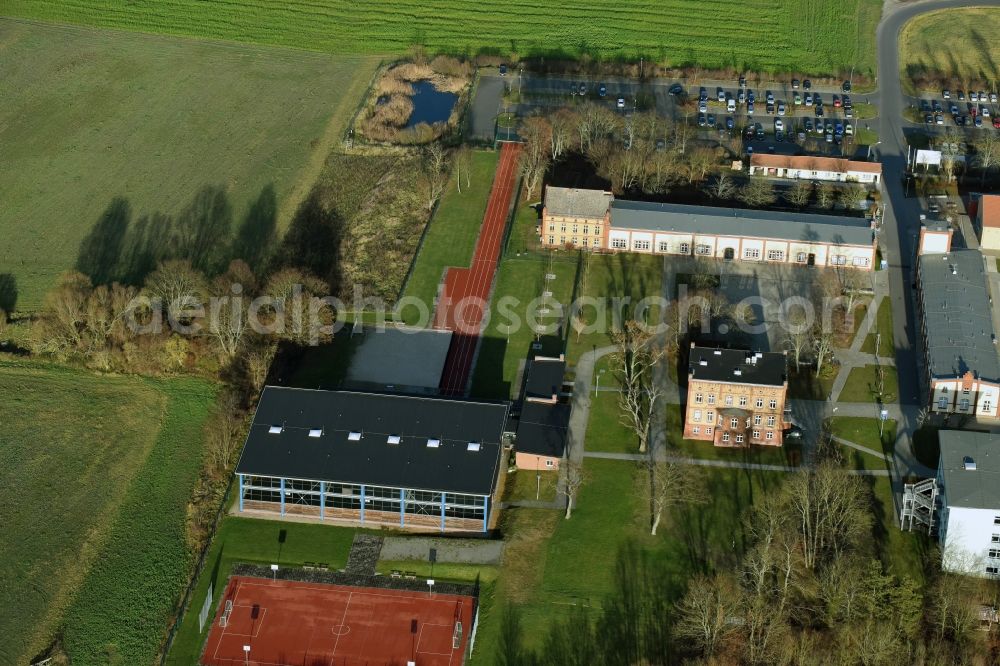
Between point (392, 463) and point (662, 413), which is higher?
point (662, 413)

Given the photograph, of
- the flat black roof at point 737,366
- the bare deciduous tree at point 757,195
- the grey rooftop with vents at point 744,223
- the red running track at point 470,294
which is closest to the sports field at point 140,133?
the red running track at point 470,294

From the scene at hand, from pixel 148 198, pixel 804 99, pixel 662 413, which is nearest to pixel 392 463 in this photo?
pixel 662 413

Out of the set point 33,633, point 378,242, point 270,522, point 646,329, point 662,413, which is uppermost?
point 378,242

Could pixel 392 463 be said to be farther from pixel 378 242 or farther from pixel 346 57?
pixel 346 57

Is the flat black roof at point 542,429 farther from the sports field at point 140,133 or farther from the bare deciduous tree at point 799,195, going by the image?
the sports field at point 140,133

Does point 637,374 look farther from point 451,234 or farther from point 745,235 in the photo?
point 451,234

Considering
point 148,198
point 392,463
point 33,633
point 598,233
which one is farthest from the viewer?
point 148,198

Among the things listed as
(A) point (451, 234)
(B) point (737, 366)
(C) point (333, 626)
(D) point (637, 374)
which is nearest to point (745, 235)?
(D) point (637, 374)
